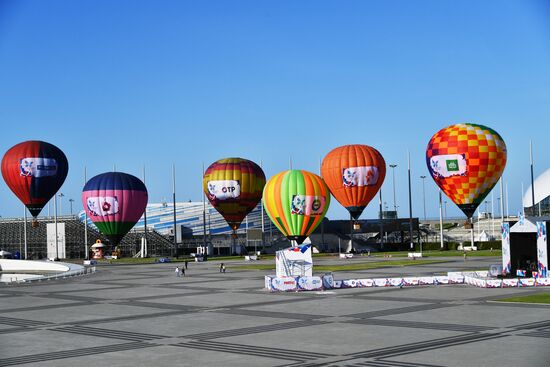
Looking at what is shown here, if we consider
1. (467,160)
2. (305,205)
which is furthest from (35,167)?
(467,160)

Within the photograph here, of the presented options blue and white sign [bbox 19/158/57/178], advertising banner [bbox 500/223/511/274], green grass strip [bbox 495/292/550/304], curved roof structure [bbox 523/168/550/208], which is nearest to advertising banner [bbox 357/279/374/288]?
advertising banner [bbox 500/223/511/274]

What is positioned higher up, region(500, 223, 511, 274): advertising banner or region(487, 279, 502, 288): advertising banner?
region(500, 223, 511, 274): advertising banner

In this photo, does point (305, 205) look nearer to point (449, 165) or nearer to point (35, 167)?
point (449, 165)

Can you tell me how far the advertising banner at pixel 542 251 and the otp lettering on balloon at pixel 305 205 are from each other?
32.1m

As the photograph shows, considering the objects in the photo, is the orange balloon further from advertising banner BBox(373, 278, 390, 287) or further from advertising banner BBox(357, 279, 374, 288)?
advertising banner BBox(357, 279, 374, 288)

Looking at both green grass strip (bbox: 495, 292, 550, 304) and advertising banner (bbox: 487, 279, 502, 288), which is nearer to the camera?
green grass strip (bbox: 495, 292, 550, 304)

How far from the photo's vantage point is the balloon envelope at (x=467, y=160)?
7831 centimetres

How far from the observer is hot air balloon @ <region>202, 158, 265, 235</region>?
106625mm

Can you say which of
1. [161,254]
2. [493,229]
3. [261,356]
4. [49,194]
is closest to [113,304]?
[261,356]

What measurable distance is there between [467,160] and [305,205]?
1678 centimetres

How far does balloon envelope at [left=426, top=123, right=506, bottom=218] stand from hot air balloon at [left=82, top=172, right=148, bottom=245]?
38858 mm

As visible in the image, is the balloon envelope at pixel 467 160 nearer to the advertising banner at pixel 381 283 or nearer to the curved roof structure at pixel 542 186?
the advertising banner at pixel 381 283

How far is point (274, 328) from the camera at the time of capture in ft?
113

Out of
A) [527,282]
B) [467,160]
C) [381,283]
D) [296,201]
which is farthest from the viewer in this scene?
[296,201]
